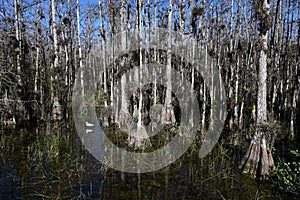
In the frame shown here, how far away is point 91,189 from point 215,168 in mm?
3381

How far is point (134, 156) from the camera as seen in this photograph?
26.0 ft

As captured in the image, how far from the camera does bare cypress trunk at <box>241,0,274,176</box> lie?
6217mm

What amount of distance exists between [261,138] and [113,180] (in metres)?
3.79

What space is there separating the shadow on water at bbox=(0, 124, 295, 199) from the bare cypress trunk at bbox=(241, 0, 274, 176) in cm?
34

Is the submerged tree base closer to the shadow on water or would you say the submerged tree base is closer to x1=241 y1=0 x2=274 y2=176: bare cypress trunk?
x1=241 y1=0 x2=274 y2=176: bare cypress trunk

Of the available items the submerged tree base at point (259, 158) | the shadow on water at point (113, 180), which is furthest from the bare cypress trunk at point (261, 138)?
the shadow on water at point (113, 180)

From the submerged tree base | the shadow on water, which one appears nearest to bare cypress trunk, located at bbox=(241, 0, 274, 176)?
the submerged tree base

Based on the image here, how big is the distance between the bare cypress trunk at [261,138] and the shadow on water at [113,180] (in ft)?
1.12

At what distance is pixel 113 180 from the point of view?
6047 mm

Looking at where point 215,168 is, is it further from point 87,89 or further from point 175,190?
point 87,89

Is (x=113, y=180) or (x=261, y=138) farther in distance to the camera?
(x=261, y=138)

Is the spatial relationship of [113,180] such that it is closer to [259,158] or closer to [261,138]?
[259,158]

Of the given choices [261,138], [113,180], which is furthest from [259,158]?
[113,180]

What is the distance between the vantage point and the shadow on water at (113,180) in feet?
17.4
